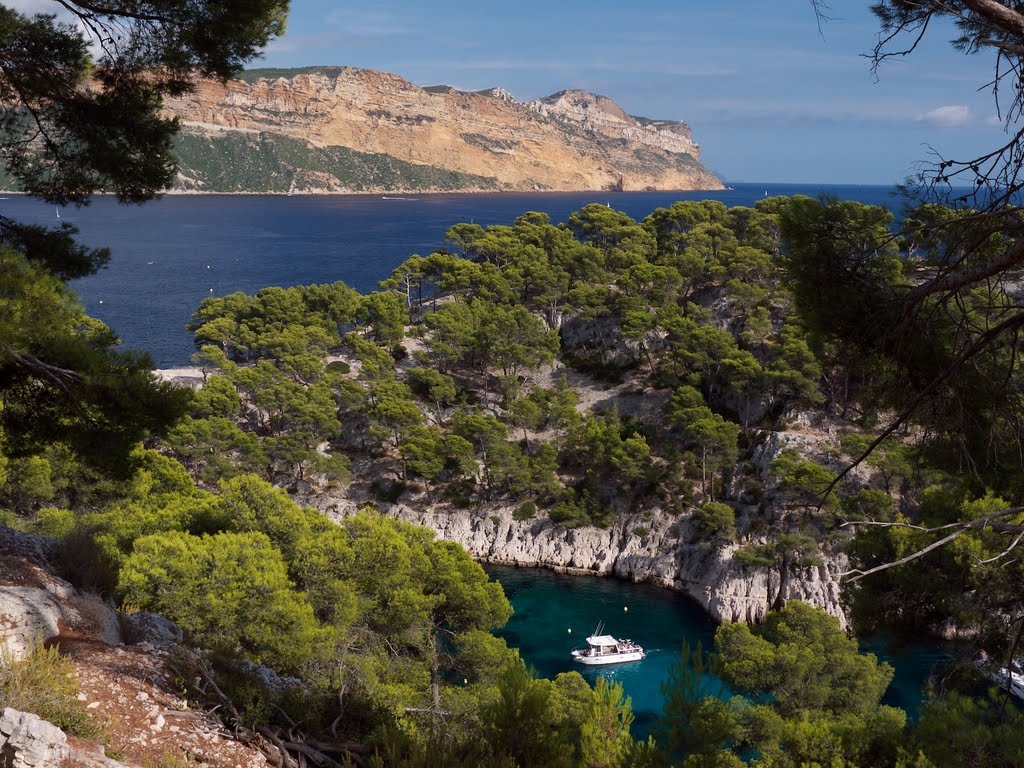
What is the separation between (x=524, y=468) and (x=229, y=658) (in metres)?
18.7

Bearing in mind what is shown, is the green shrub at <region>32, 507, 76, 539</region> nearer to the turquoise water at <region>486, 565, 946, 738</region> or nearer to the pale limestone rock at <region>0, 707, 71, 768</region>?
the pale limestone rock at <region>0, 707, 71, 768</region>

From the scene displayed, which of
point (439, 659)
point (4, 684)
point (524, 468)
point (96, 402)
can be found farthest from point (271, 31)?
point (524, 468)

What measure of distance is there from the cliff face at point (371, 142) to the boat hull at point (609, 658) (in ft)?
460

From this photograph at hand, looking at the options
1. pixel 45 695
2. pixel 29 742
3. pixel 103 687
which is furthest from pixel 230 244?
pixel 29 742

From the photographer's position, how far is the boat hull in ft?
58.6

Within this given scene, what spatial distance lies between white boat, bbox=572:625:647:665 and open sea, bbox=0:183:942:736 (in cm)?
25

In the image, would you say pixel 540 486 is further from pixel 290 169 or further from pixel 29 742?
pixel 290 169

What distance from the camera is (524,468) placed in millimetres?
24547

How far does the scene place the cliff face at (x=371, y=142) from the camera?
14638 cm

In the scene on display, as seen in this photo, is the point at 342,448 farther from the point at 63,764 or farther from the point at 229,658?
the point at 63,764

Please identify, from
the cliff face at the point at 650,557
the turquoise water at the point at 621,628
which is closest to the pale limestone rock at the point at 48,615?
the turquoise water at the point at 621,628

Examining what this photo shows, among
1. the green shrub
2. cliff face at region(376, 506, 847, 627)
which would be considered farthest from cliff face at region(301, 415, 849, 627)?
the green shrub

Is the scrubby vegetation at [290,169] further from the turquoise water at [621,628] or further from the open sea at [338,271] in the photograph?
the turquoise water at [621,628]

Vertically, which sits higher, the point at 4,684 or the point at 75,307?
the point at 75,307
